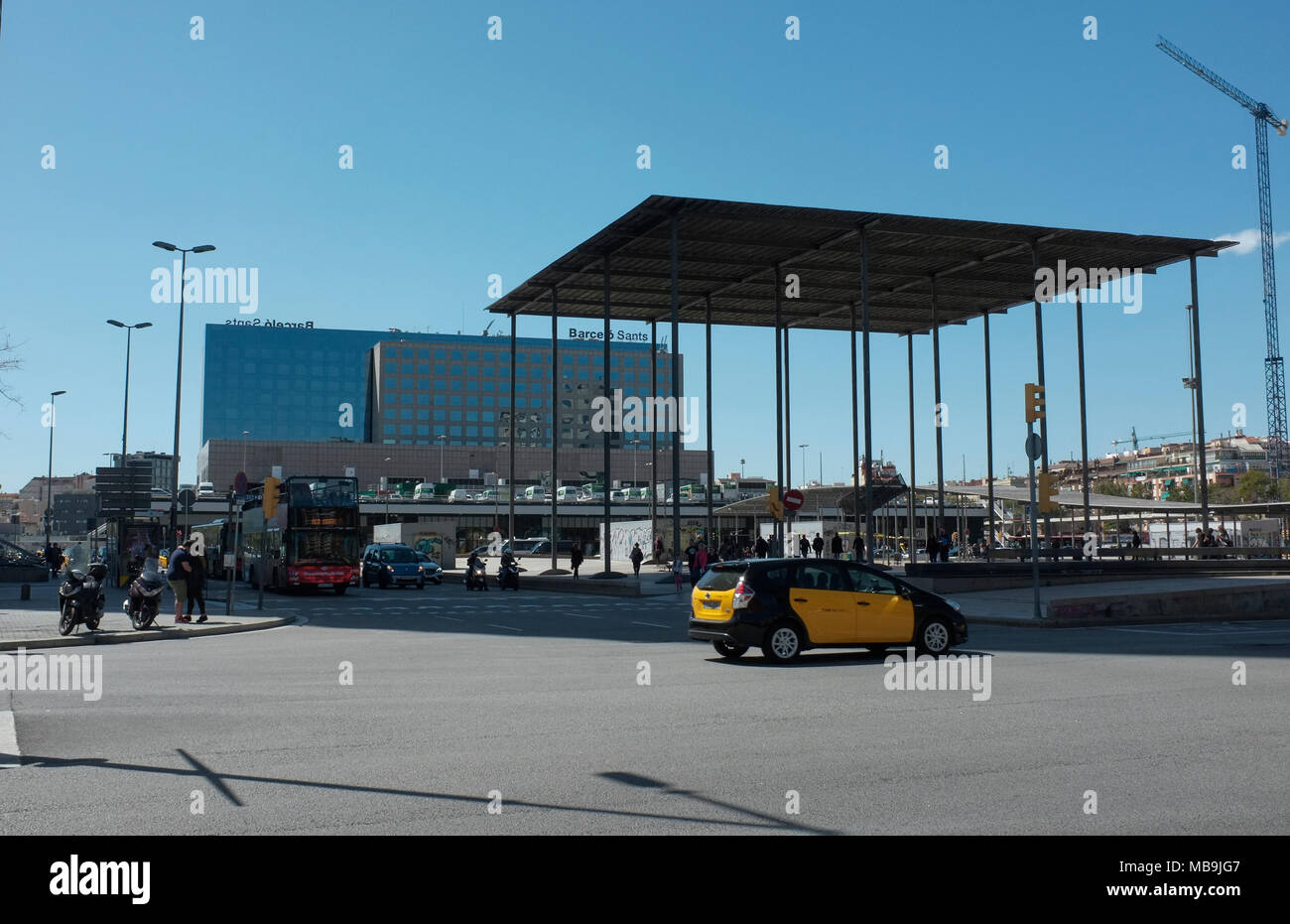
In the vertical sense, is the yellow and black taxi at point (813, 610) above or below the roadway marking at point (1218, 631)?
above

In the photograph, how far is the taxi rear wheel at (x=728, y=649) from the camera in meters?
17.5

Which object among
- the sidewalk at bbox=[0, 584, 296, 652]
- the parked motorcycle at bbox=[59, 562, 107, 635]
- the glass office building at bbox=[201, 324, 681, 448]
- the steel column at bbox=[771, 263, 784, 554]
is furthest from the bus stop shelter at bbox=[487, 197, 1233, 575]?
the glass office building at bbox=[201, 324, 681, 448]

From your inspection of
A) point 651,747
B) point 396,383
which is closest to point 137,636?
point 651,747

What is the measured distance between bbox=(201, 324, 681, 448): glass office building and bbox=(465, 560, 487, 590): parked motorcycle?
127790 mm

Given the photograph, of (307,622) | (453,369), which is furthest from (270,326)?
(307,622)

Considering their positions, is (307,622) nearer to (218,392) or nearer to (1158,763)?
(1158,763)

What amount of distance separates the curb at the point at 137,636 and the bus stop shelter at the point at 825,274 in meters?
17.1

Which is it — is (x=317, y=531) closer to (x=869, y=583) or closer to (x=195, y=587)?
(x=195, y=587)

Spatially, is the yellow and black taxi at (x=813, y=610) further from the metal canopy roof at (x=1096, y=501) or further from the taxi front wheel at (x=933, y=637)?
the metal canopy roof at (x=1096, y=501)

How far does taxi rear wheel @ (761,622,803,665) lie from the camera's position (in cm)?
1662

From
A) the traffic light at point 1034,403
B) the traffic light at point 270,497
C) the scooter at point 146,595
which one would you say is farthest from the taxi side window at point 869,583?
the traffic light at point 270,497

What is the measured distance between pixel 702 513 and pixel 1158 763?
104 m

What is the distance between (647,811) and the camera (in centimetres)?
699

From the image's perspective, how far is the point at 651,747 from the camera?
9.33 metres
